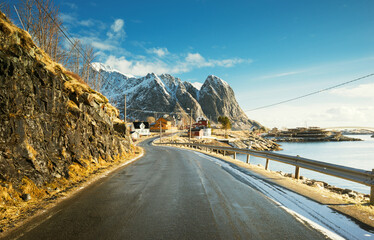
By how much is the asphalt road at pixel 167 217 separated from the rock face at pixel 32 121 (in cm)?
174

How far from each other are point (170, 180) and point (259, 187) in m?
3.55

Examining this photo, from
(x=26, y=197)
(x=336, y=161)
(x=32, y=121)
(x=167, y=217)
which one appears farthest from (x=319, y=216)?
(x=336, y=161)

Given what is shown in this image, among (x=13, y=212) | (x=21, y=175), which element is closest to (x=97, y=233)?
(x=13, y=212)

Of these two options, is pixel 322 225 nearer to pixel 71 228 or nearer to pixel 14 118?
pixel 71 228

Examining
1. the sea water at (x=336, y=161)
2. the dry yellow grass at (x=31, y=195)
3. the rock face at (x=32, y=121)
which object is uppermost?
the rock face at (x=32, y=121)

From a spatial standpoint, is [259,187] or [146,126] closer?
[259,187]

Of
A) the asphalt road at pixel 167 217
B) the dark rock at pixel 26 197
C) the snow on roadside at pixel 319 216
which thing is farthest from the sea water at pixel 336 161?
the dark rock at pixel 26 197

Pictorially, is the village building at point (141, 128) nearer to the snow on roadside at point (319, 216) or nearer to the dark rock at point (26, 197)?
the dark rock at point (26, 197)

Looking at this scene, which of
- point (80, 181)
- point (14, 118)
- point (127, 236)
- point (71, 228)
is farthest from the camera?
point (80, 181)

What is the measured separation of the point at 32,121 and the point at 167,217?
5.92m

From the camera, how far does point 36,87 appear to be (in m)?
7.34

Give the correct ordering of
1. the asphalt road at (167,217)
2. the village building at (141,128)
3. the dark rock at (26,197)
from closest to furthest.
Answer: the asphalt road at (167,217) → the dark rock at (26,197) → the village building at (141,128)

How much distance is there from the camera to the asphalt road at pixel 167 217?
3516 millimetres

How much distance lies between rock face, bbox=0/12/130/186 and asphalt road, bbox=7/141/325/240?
174 centimetres
